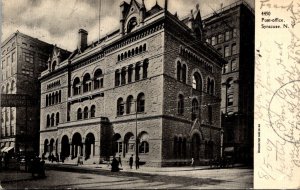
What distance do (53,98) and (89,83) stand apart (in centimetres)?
81

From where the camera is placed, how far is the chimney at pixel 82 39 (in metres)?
5.43

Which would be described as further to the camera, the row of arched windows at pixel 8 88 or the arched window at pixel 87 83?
the row of arched windows at pixel 8 88

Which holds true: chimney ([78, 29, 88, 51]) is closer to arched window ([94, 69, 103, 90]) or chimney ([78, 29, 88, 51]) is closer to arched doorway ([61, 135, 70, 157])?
arched window ([94, 69, 103, 90])

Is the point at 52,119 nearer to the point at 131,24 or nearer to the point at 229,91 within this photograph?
the point at 131,24

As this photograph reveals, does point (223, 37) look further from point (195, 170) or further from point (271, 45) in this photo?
point (195, 170)

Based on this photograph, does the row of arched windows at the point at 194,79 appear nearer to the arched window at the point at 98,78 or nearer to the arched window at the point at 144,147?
the arched window at the point at 144,147

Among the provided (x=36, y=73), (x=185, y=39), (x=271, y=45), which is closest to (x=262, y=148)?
(x=271, y=45)

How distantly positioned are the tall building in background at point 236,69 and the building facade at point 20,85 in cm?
296

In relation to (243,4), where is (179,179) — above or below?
below

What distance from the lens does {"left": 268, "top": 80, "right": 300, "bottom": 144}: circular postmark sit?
4.43 m

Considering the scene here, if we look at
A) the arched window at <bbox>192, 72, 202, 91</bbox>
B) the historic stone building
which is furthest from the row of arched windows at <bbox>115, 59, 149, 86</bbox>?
the arched window at <bbox>192, 72, 202, 91</bbox>

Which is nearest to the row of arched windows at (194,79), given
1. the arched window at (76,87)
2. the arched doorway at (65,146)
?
the arched window at (76,87)

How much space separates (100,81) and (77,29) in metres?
0.92

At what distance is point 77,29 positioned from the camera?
5.43 metres
